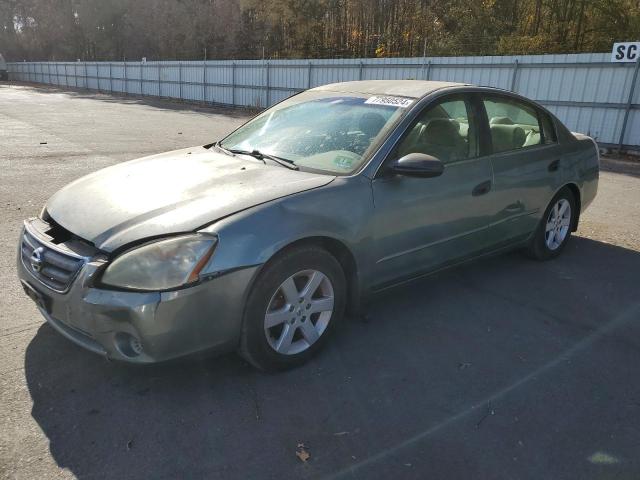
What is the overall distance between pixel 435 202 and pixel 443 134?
0.57 meters

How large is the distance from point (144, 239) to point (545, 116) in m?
3.90

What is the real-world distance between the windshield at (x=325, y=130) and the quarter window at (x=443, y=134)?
0.17 meters

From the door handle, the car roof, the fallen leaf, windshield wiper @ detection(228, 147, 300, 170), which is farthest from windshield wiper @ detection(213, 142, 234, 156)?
the fallen leaf

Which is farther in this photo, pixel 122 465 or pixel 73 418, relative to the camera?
pixel 73 418

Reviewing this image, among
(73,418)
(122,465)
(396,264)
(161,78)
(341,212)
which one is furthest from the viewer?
(161,78)

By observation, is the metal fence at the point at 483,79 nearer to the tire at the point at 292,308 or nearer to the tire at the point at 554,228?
the tire at the point at 554,228

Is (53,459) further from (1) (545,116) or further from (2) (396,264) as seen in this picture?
(1) (545,116)

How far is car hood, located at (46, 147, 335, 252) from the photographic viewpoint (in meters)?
2.74

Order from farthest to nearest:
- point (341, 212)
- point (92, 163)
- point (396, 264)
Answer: point (92, 163) → point (396, 264) → point (341, 212)

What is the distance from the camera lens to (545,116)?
498 cm

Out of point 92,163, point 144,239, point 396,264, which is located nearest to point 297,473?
point 144,239

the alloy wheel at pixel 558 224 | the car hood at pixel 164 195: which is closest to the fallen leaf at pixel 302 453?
the car hood at pixel 164 195

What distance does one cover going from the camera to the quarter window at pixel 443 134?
365cm

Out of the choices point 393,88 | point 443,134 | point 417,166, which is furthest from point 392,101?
point 417,166
